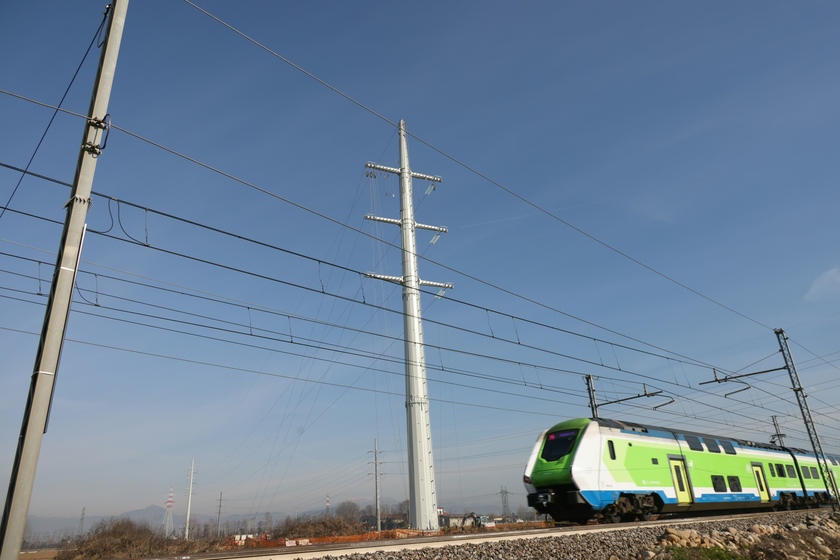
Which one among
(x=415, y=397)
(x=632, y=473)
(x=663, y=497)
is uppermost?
(x=415, y=397)

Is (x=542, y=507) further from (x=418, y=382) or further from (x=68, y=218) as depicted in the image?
(x=68, y=218)

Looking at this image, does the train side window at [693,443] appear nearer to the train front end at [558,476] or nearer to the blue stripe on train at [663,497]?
the blue stripe on train at [663,497]

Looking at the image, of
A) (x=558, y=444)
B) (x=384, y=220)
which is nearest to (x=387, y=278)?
(x=384, y=220)

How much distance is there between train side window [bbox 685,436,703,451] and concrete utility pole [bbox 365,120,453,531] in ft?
36.3

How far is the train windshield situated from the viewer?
19.5 metres

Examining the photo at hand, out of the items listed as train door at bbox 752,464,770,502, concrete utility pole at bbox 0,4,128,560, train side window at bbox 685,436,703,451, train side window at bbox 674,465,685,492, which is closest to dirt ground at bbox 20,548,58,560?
concrete utility pole at bbox 0,4,128,560

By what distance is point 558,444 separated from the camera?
2008 centimetres

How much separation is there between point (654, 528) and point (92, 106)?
15960mm

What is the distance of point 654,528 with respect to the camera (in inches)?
582

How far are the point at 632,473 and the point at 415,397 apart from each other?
28.9ft

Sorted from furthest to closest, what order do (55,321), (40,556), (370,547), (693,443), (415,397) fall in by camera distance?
(693,443) → (415,397) → (40,556) → (370,547) → (55,321)

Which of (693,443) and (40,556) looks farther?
(693,443)

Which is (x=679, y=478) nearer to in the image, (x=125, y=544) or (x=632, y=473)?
(x=632, y=473)

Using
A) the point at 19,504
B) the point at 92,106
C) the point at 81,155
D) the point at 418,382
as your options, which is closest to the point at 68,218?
the point at 81,155
